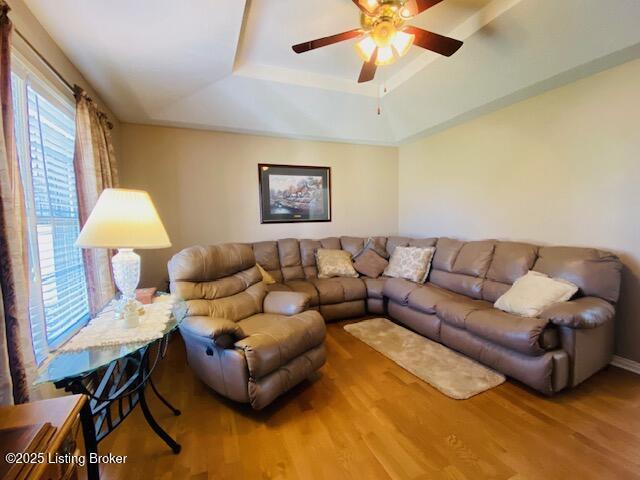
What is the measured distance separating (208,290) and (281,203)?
6.46 ft

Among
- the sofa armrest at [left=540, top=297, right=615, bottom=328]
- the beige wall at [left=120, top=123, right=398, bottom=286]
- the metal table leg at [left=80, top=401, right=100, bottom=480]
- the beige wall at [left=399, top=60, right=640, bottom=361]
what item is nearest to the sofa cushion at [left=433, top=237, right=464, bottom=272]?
the beige wall at [left=399, top=60, right=640, bottom=361]

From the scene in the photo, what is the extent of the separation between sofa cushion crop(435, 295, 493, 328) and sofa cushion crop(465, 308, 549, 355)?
6cm

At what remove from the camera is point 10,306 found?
1.08 metres

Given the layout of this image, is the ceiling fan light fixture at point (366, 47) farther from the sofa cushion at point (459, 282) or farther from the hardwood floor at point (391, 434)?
the hardwood floor at point (391, 434)

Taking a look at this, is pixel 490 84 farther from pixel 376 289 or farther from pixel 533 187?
pixel 376 289

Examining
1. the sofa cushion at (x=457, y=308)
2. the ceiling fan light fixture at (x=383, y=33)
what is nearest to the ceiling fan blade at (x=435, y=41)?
the ceiling fan light fixture at (x=383, y=33)

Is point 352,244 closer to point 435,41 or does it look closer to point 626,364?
point 435,41

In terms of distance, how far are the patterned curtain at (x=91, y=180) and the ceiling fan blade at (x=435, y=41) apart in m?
2.33

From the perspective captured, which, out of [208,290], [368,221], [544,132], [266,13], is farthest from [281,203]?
[544,132]

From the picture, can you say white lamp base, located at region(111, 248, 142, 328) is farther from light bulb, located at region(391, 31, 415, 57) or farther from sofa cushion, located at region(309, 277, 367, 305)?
light bulb, located at region(391, 31, 415, 57)

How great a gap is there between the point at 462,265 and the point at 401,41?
7.63 ft

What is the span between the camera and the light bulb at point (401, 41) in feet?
6.28

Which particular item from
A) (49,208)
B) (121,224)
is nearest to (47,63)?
(49,208)

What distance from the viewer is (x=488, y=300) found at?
9.23ft
